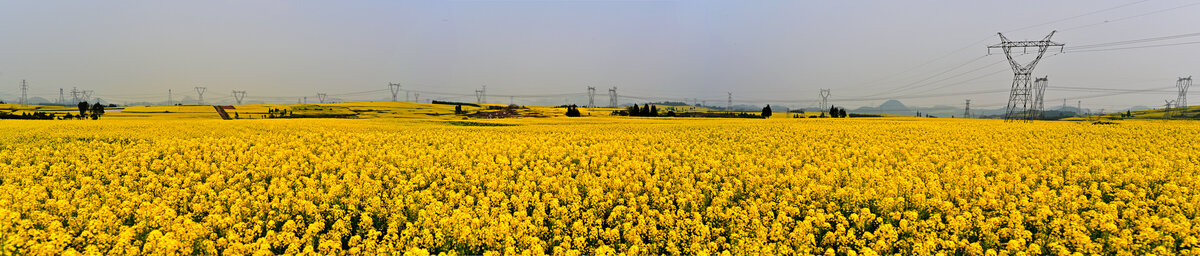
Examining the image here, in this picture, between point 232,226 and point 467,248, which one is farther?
point 232,226

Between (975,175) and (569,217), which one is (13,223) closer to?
(569,217)

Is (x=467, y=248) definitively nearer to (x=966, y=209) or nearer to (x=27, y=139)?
(x=966, y=209)

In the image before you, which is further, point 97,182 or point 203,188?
point 97,182

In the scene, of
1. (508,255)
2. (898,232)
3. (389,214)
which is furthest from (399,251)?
(898,232)

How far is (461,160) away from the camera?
1459cm

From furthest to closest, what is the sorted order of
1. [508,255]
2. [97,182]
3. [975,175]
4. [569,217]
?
1. [975,175]
2. [97,182]
3. [569,217]
4. [508,255]

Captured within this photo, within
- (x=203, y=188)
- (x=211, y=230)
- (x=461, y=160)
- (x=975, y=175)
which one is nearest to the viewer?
(x=211, y=230)

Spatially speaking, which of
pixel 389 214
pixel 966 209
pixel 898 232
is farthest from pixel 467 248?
pixel 966 209

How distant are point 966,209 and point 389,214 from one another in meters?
11.4

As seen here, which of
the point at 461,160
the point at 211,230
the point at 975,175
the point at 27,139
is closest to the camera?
the point at 211,230

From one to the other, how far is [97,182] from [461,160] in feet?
28.4

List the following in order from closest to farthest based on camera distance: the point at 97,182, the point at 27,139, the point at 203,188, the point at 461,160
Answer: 1. the point at 203,188
2. the point at 97,182
3. the point at 461,160
4. the point at 27,139

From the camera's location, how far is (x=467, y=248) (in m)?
7.10

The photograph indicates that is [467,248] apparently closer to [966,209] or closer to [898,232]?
[898,232]
